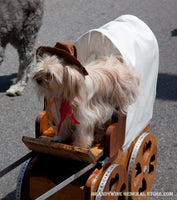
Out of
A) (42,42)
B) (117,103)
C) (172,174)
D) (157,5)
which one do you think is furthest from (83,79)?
(157,5)

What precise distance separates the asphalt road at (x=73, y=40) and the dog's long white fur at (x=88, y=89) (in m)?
0.23

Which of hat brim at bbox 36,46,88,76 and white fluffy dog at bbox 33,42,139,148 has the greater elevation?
hat brim at bbox 36,46,88,76

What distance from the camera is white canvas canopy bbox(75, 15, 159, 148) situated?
2.04m

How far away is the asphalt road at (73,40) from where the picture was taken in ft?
9.52

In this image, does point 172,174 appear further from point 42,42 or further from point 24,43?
point 42,42

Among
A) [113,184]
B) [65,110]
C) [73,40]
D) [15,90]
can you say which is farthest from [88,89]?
[73,40]

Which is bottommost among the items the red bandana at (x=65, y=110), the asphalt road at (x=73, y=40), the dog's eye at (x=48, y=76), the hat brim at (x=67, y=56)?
the asphalt road at (x=73, y=40)

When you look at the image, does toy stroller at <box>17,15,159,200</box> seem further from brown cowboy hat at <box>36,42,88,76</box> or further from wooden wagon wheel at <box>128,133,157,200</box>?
brown cowboy hat at <box>36,42,88,76</box>

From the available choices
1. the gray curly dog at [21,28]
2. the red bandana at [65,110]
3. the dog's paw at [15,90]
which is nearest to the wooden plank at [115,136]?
the red bandana at [65,110]

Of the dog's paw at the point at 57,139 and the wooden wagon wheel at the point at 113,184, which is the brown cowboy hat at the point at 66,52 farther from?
the wooden wagon wheel at the point at 113,184

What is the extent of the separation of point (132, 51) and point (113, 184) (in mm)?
828

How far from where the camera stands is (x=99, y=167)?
6.28 ft

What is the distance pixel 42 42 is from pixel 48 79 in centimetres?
399

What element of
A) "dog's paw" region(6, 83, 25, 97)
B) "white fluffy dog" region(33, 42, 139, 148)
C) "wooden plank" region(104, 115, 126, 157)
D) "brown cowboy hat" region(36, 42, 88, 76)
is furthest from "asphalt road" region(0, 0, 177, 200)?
"wooden plank" region(104, 115, 126, 157)
